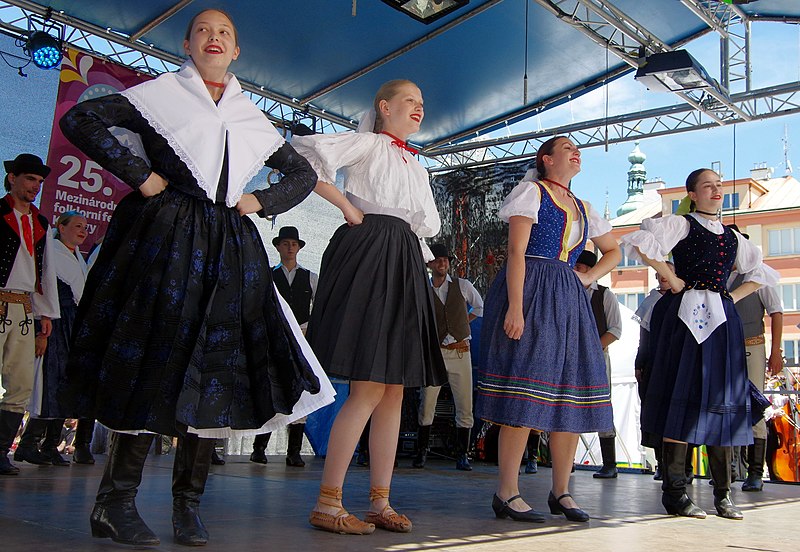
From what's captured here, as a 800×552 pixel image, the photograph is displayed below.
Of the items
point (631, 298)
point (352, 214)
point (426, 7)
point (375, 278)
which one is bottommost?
point (375, 278)

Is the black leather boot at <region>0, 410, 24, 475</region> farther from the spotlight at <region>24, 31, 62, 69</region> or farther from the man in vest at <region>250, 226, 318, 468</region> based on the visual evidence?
the spotlight at <region>24, 31, 62, 69</region>

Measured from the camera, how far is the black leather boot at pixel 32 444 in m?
5.29

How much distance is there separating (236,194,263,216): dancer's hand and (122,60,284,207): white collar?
26mm

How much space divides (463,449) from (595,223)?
3479mm

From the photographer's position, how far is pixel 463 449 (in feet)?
22.1

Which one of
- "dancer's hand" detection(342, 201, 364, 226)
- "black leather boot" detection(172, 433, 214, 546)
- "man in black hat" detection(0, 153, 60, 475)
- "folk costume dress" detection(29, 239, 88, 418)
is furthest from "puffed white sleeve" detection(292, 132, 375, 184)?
"folk costume dress" detection(29, 239, 88, 418)

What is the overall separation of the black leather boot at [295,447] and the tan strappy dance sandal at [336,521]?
337 cm

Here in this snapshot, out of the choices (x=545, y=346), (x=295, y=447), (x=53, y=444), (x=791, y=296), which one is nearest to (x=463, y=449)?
(x=295, y=447)

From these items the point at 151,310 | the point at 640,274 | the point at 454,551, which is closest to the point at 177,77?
the point at 151,310

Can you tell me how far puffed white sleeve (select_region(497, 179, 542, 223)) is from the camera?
11.1ft

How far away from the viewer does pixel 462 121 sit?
31.6 ft

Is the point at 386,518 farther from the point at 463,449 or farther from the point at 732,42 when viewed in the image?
the point at 732,42

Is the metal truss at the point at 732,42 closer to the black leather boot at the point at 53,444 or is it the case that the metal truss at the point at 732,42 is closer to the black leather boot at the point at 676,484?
the black leather boot at the point at 676,484

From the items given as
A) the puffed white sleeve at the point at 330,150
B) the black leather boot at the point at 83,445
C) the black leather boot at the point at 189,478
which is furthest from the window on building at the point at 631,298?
Result: the black leather boot at the point at 189,478
